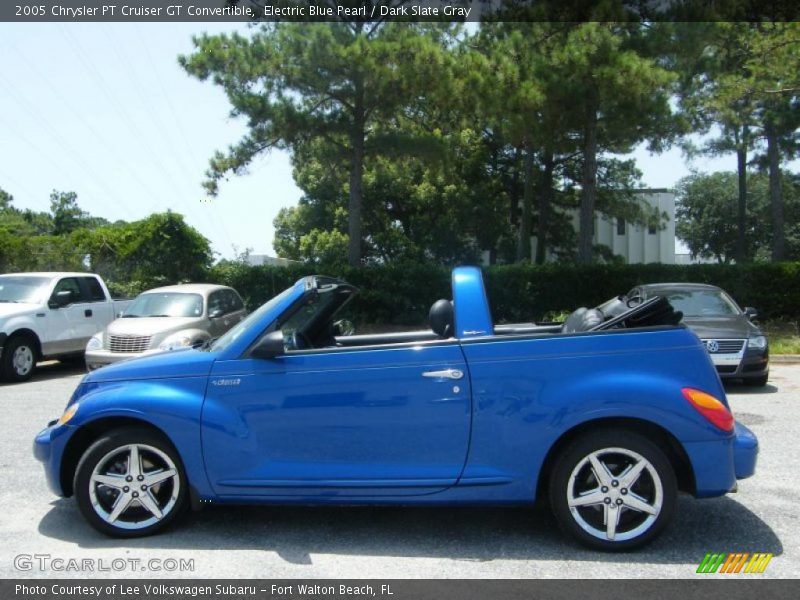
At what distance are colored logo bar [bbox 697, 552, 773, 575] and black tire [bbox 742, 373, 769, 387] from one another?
6.71m

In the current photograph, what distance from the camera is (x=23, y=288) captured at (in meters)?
12.6

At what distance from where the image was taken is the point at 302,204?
39.8 metres

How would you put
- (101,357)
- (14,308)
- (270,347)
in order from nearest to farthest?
(270,347) < (101,357) < (14,308)

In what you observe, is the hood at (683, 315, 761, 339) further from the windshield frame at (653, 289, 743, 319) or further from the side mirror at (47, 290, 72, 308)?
the side mirror at (47, 290, 72, 308)

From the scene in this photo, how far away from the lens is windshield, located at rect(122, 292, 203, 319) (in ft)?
37.4

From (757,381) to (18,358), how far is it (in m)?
11.6

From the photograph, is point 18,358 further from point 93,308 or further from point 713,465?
point 713,465

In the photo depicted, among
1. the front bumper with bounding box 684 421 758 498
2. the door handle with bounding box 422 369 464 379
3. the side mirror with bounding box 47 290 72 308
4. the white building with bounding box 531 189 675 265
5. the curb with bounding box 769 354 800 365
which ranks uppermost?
the white building with bounding box 531 189 675 265

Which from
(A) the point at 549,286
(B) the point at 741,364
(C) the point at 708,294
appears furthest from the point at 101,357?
(A) the point at 549,286

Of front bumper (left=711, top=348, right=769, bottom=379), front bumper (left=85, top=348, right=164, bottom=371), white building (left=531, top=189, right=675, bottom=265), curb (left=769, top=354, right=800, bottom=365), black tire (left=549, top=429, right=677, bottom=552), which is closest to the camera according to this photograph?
black tire (left=549, top=429, right=677, bottom=552)

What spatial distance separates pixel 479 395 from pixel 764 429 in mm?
4840

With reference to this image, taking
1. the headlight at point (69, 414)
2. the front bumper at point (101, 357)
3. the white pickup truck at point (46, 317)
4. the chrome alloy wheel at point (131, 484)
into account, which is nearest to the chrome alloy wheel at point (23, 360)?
the white pickup truck at point (46, 317)

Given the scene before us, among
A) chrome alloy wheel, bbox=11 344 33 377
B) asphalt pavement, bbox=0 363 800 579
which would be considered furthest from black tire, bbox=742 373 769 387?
chrome alloy wheel, bbox=11 344 33 377

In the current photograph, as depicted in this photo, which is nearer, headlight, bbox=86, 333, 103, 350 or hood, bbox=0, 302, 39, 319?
headlight, bbox=86, 333, 103, 350
